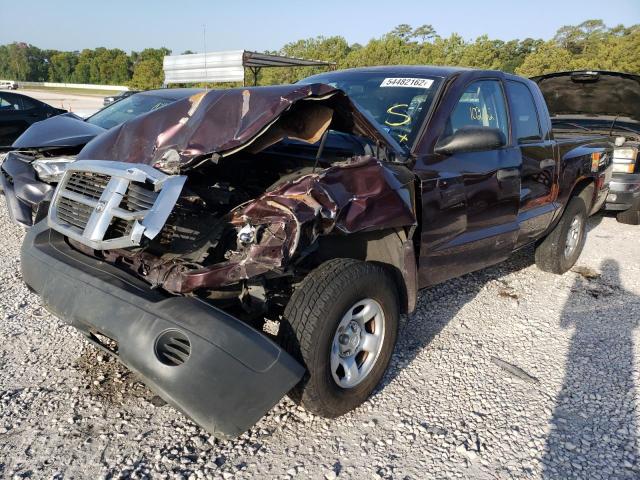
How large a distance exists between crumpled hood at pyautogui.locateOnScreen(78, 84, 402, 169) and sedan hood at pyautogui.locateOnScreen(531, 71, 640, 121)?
6200 millimetres

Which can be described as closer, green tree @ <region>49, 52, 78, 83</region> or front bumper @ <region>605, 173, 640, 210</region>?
front bumper @ <region>605, 173, 640, 210</region>

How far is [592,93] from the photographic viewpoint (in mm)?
7859

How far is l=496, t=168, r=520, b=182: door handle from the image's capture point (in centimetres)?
353

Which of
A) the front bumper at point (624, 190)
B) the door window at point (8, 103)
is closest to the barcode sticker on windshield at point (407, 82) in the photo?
the front bumper at point (624, 190)

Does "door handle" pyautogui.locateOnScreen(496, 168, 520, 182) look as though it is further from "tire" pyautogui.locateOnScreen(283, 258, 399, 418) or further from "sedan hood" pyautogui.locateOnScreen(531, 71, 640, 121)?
"sedan hood" pyautogui.locateOnScreen(531, 71, 640, 121)

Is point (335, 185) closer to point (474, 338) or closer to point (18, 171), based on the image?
point (474, 338)

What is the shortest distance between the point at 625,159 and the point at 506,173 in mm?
4483

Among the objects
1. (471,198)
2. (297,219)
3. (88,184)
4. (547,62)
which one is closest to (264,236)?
(297,219)

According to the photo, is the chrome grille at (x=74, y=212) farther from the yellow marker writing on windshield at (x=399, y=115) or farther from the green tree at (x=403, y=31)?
the green tree at (x=403, y=31)

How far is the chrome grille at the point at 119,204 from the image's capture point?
2.22m

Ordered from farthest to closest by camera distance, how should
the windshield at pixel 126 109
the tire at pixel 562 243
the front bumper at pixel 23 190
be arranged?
the windshield at pixel 126 109
the tire at pixel 562 243
the front bumper at pixel 23 190

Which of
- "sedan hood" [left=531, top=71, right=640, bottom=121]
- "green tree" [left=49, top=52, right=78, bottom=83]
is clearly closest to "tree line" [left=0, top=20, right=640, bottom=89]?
"sedan hood" [left=531, top=71, right=640, bottom=121]

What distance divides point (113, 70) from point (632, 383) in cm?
8286

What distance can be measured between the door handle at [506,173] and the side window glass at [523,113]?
1.21ft
